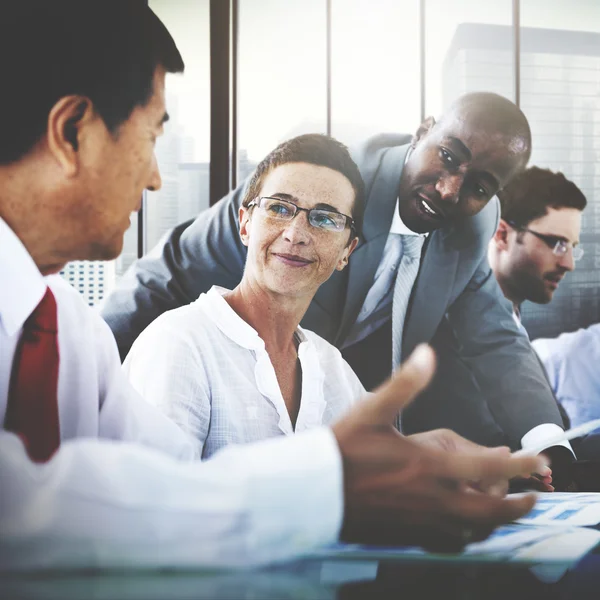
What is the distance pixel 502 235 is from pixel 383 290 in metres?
0.41

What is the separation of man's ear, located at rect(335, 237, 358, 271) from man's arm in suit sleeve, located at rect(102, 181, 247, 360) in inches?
10.1

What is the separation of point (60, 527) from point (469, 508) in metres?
0.57

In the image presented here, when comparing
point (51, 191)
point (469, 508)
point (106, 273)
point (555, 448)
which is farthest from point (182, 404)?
point (555, 448)

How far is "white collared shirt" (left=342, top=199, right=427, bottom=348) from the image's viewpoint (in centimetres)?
165

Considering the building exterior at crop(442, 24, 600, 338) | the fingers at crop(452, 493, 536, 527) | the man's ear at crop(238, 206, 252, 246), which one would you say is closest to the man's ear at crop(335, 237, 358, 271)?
the man's ear at crop(238, 206, 252, 246)

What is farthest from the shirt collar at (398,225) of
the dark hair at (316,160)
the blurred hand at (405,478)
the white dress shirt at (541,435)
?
the blurred hand at (405,478)

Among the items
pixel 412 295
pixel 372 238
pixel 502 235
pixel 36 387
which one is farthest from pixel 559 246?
pixel 36 387

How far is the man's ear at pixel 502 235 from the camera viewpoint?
1750mm

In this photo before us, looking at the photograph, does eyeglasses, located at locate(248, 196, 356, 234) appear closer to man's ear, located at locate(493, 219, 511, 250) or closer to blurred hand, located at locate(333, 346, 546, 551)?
man's ear, located at locate(493, 219, 511, 250)

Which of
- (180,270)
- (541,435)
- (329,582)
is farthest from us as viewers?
(541,435)

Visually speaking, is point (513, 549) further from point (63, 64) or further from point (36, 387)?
point (63, 64)

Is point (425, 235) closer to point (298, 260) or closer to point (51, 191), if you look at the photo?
point (298, 260)

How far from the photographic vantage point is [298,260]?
147 centimetres

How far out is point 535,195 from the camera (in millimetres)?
1782
